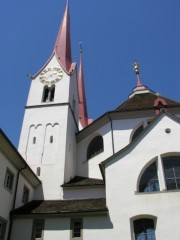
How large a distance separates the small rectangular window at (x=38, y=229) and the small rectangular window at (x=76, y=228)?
1.62 metres

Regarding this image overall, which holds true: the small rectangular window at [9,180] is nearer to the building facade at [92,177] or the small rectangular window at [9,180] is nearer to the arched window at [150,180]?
the building facade at [92,177]

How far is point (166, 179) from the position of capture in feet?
51.1

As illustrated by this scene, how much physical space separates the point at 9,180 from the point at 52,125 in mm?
7941

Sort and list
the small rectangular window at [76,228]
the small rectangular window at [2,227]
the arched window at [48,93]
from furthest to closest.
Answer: the arched window at [48,93], the small rectangular window at [2,227], the small rectangular window at [76,228]

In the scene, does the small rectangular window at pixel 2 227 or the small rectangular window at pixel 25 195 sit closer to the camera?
the small rectangular window at pixel 2 227

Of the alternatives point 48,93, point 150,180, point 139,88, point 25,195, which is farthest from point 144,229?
point 139,88

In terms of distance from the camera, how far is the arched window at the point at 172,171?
50.2 ft

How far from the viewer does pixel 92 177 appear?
21.8 metres

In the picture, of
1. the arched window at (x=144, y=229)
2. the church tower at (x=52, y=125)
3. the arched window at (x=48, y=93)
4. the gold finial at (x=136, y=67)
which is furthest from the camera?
the gold finial at (x=136, y=67)

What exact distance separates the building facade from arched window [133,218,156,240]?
0.05m

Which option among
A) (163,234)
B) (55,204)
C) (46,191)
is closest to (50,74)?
(46,191)

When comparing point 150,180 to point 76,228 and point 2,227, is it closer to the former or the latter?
point 76,228

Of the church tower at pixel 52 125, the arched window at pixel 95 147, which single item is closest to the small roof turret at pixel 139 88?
the church tower at pixel 52 125

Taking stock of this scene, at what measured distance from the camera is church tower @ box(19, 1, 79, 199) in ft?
68.2
